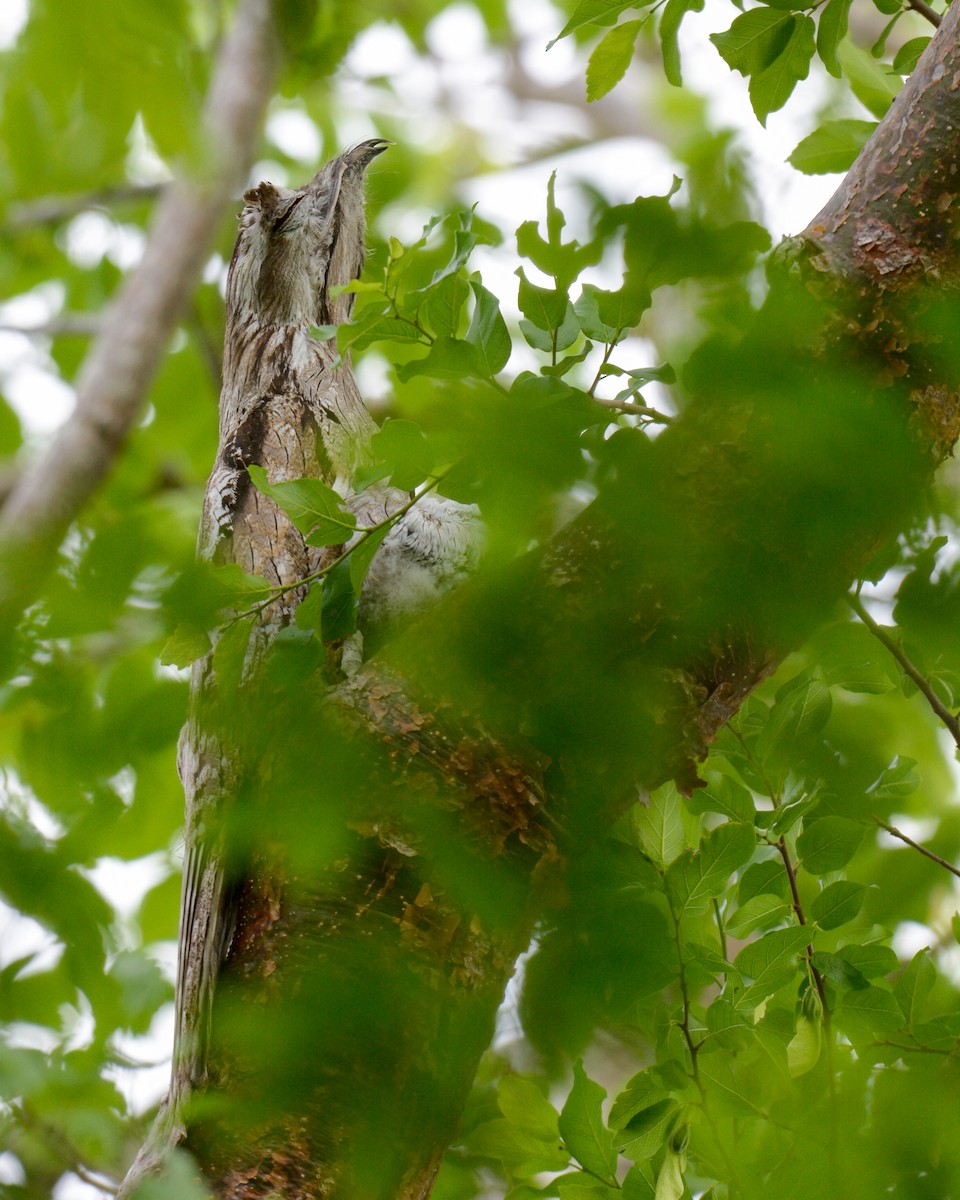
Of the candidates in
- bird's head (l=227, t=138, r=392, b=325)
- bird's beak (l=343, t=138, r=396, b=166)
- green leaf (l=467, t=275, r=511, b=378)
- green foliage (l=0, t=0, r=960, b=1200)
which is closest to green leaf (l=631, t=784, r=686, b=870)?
green foliage (l=0, t=0, r=960, b=1200)

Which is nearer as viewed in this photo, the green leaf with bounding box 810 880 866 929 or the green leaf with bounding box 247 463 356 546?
the green leaf with bounding box 247 463 356 546

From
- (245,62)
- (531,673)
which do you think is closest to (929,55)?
(245,62)

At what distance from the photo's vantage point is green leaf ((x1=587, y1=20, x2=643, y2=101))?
1.25 meters

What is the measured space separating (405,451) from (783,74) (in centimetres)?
82

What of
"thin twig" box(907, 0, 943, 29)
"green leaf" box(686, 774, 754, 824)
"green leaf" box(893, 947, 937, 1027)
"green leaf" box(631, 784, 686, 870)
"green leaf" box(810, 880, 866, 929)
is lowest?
"green leaf" box(893, 947, 937, 1027)

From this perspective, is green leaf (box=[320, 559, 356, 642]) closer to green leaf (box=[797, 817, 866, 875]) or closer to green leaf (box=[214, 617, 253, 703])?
green leaf (box=[214, 617, 253, 703])

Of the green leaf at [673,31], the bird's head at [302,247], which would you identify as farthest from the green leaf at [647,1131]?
the bird's head at [302,247]

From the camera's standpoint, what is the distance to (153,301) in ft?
4.03

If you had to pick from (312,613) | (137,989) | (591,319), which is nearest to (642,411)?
(591,319)

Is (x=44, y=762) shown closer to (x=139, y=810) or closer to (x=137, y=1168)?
(x=139, y=810)

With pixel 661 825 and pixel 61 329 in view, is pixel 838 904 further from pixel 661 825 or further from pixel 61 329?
pixel 61 329

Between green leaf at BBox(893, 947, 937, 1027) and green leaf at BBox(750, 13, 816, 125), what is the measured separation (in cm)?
98

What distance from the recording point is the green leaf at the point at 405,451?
78 cm

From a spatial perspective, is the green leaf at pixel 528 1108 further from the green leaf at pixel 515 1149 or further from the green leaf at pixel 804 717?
the green leaf at pixel 804 717
